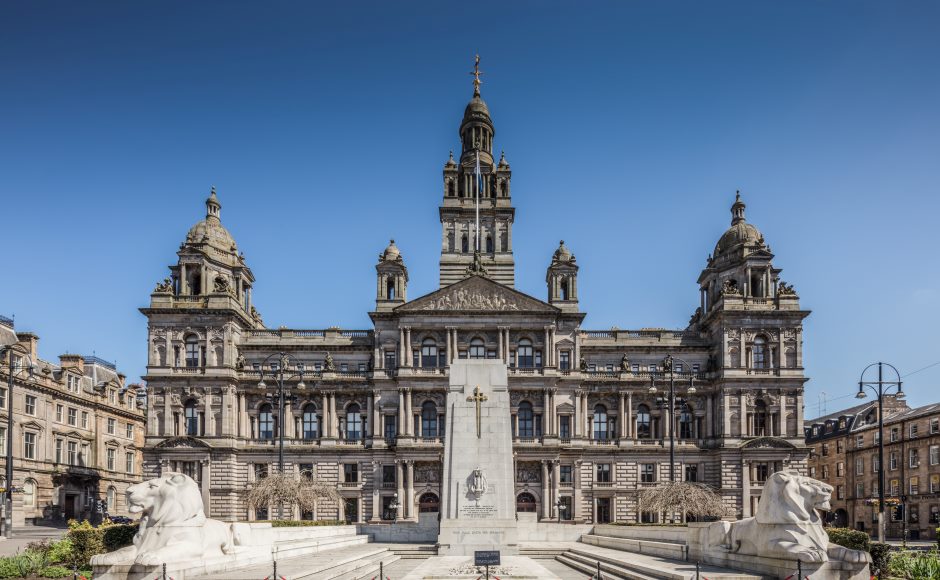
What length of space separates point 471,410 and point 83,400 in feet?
170

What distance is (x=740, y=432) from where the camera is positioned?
6225cm

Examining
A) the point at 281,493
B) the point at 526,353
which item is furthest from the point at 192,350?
the point at 526,353

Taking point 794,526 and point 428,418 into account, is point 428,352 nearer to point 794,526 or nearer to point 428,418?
point 428,418

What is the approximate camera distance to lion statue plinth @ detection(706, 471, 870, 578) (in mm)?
17891

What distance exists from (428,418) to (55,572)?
136 ft

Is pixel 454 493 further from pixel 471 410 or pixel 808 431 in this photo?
pixel 808 431

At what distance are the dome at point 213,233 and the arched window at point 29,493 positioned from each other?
22.9 m

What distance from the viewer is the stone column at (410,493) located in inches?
2366

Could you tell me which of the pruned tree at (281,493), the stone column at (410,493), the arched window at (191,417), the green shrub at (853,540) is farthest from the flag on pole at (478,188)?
the green shrub at (853,540)

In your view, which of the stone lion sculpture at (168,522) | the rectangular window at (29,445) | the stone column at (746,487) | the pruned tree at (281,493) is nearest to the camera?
the stone lion sculpture at (168,522)

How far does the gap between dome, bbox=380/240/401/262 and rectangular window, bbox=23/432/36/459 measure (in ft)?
104

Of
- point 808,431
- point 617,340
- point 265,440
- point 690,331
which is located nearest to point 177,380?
point 265,440

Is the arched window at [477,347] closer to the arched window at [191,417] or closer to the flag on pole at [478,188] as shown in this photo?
the flag on pole at [478,188]

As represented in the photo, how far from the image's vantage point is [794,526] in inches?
730
